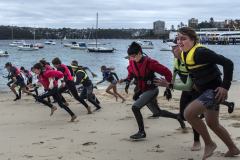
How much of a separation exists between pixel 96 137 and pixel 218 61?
3.00m

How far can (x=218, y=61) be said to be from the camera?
3445 millimetres

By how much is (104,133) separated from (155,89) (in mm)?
1482

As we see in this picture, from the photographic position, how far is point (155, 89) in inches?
207

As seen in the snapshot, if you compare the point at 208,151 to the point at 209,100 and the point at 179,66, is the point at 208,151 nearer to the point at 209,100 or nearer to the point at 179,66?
the point at 209,100

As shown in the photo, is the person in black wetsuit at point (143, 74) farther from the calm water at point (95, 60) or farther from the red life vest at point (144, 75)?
the calm water at point (95, 60)

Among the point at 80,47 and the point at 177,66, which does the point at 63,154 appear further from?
the point at 80,47

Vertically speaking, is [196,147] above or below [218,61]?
below

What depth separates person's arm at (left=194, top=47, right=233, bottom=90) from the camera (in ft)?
11.3

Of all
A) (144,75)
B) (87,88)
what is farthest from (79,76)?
(144,75)

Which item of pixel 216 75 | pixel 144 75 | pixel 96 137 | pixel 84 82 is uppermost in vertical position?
pixel 216 75

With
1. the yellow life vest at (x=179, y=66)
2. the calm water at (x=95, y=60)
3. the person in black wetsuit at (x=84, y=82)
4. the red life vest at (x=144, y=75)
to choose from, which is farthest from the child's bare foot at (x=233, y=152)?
the calm water at (x=95, y=60)

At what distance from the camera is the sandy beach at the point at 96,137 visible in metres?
4.44

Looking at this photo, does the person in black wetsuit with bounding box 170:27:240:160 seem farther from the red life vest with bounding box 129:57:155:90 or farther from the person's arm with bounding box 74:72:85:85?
the person's arm with bounding box 74:72:85:85

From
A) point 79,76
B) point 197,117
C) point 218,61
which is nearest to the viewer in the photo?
point 218,61
